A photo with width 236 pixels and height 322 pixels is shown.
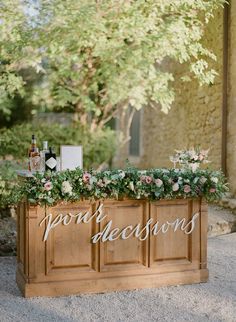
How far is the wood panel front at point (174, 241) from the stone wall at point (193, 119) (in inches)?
151

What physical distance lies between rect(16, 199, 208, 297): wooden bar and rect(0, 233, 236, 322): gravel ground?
0.36ft

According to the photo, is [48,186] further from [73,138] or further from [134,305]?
[73,138]

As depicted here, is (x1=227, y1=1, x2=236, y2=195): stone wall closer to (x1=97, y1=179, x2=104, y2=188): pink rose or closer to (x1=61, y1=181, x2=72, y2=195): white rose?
(x1=97, y1=179, x2=104, y2=188): pink rose

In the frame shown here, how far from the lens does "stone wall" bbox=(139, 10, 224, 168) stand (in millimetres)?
8016

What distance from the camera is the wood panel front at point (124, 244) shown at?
4.04 metres

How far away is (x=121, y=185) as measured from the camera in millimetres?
3996

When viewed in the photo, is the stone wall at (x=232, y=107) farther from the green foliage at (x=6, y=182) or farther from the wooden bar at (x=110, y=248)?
the wooden bar at (x=110, y=248)

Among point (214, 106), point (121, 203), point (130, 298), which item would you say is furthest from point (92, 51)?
point (130, 298)

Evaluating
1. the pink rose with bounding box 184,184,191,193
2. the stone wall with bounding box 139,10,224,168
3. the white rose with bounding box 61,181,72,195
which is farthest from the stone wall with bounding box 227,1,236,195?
the white rose with bounding box 61,181,72,195

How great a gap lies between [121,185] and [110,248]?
534 millimetres

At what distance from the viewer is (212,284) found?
4262mm

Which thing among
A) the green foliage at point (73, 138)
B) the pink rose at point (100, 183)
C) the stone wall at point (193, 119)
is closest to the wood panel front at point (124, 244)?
the pink rose at point (100, 183)

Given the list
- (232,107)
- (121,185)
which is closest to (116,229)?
(121,185)

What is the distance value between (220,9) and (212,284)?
524 centimetres
